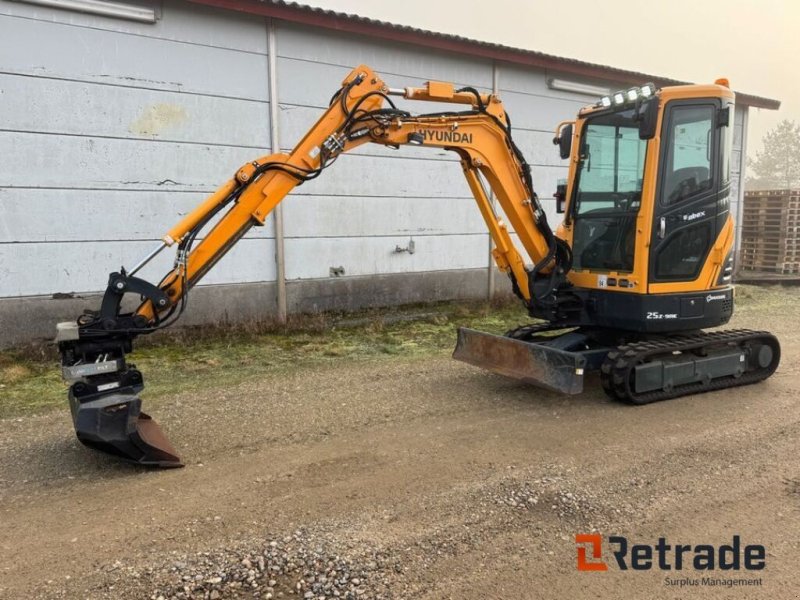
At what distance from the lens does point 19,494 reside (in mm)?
3840

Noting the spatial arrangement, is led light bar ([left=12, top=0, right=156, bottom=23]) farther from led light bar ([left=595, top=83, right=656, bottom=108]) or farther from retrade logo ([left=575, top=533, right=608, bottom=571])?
retrade logo ([left=575, top=533, right=608, bottom=571])

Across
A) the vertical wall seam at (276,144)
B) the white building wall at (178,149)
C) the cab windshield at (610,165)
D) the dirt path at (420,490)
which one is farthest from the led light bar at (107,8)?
the cab windshield at (610,165)

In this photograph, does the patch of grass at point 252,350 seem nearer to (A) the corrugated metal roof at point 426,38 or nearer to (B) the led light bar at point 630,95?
(B) the led light bar at point 630,95

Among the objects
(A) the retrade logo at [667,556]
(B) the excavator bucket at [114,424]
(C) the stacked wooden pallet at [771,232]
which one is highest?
(C) the stacked wooden pallet at [771,232]

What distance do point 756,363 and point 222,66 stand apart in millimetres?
7879

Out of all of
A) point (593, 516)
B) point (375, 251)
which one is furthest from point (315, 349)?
point (593, 516)

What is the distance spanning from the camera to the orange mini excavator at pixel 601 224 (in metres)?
4.97

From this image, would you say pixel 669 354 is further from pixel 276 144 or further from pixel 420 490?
pixel 276 144

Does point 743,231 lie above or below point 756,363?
above

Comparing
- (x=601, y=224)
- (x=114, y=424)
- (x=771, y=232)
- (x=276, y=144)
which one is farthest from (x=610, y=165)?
(x=771, y=232)

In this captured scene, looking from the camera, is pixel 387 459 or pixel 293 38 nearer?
pixel 387 459

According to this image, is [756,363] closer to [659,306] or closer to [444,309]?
[659,306]

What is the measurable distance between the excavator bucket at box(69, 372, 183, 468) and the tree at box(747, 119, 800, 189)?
6564cm

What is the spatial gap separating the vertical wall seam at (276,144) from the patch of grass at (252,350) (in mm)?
479
